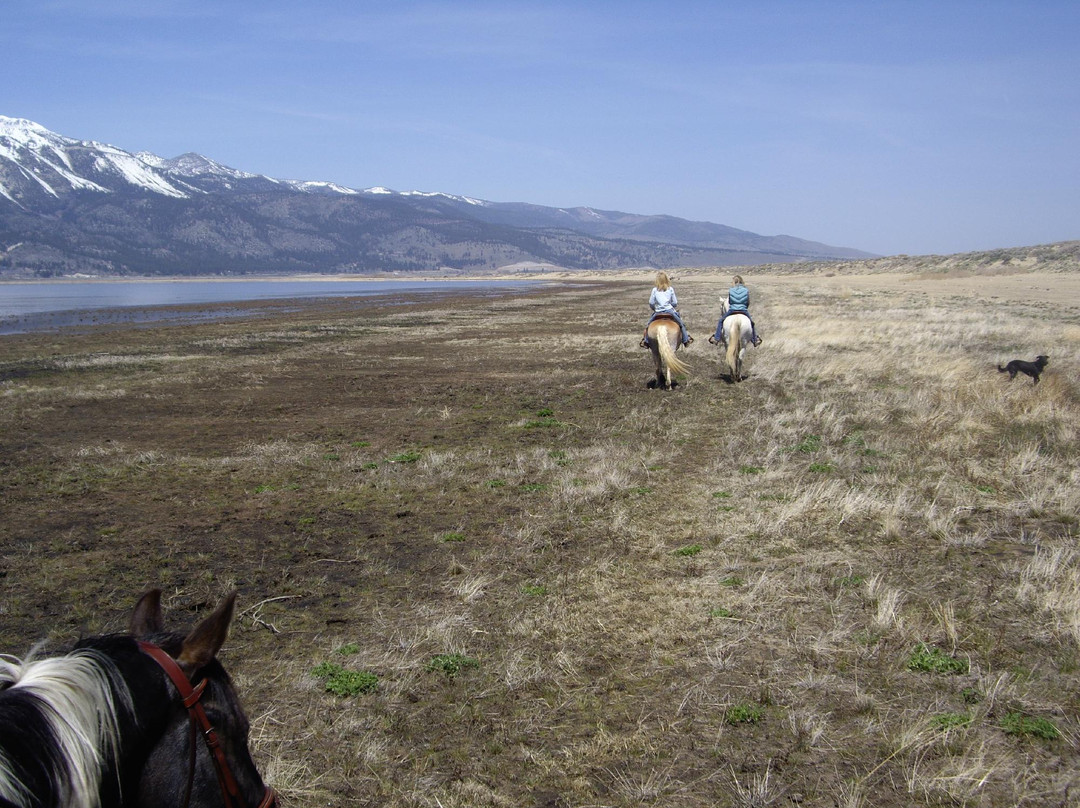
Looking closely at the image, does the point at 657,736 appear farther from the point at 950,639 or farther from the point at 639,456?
the point at 639,456

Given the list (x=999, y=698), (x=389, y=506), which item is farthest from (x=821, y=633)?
(x=389, y=506)

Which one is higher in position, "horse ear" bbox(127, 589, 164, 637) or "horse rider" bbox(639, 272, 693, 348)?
"horse rider" bbox(639, 272, 693, 348)

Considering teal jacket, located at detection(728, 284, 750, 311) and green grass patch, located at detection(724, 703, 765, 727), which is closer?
green grass patch, located at detection(724, 703, 765, 727)

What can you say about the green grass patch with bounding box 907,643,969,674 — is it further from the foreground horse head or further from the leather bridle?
the foreground horse head

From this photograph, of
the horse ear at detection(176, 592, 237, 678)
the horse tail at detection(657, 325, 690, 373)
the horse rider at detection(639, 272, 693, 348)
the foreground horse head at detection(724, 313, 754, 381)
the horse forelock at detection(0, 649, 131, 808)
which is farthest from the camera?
the foreground horse head at detection(724, 313, 754, 381)

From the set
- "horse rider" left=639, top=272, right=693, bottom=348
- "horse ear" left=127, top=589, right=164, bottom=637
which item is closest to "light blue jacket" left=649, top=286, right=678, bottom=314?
"horse rider" left=639, top=272, right=693, bottom=348

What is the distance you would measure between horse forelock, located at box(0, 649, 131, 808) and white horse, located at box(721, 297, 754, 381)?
1520cm

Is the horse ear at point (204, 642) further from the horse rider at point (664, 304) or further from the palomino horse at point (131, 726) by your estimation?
the horse rider at point (664, 304)

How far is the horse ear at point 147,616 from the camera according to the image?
90.4 inches

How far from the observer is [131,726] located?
201 cm

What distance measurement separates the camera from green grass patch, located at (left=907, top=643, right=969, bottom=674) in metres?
4.54

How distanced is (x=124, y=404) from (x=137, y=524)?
882 centimetres

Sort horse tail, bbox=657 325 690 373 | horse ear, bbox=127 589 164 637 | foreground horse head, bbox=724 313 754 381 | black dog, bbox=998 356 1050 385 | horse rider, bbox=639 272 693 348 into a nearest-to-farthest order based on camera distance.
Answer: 1. horse ear, bbox=127 589 164 637
2. black dog, bbox=998 356 1050 385
3. horse tail, bbox=657 325 690 373
4. horse rider, bbox=639 272 693 348
5. foreground horse head, bbox=724 313 754 381

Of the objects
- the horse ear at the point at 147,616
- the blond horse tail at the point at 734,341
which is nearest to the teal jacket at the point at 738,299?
the blond horse tail at the point at 734,341
